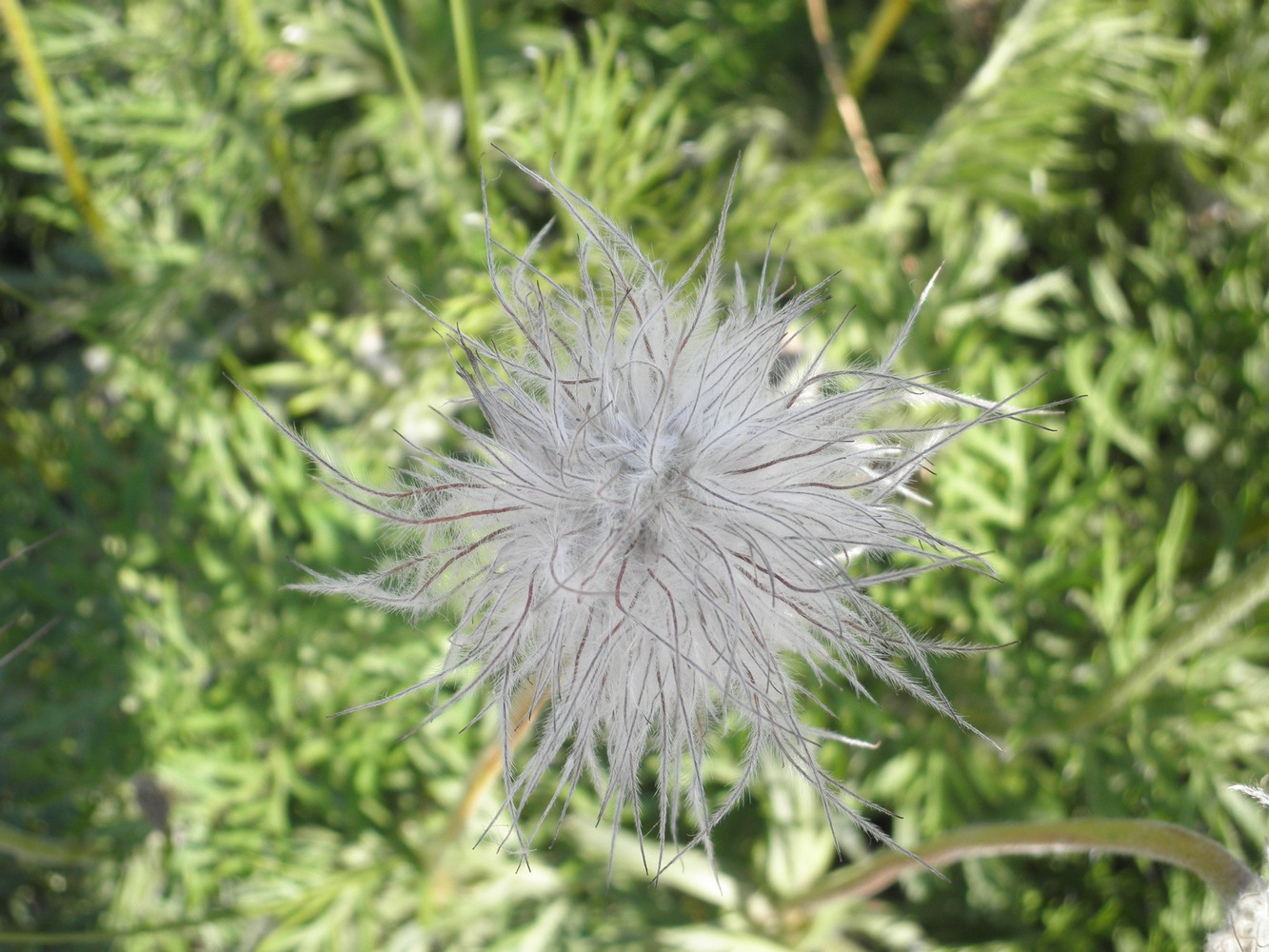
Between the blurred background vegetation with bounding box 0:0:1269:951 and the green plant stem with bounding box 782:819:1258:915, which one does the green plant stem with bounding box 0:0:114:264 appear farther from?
the green plant stem with bounding box 782:819:1258:915

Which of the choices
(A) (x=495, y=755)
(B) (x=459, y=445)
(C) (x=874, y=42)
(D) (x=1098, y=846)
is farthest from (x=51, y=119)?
(D) (x=1098, y=846)

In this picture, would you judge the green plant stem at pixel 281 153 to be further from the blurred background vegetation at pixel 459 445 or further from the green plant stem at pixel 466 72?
the green plant stem at pixel 466 72

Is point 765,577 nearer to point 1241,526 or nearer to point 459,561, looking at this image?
point 459,561

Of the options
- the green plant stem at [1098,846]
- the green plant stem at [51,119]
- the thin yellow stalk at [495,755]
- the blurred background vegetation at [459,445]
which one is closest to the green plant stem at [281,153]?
the blurred background vegetation at [459,445]

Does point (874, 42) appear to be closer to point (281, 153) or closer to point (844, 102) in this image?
point (844, 102)

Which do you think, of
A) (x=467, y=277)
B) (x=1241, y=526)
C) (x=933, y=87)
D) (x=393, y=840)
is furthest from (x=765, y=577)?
(x=933, y=87)

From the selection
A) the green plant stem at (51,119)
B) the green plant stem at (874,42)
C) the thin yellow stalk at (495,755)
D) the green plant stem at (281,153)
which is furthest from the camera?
the green plant stem at (874,42)

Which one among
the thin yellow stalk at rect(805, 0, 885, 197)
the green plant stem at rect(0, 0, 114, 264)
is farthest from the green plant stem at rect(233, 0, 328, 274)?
the thin yellow stalk at rect(805, 0, 885, 197)
